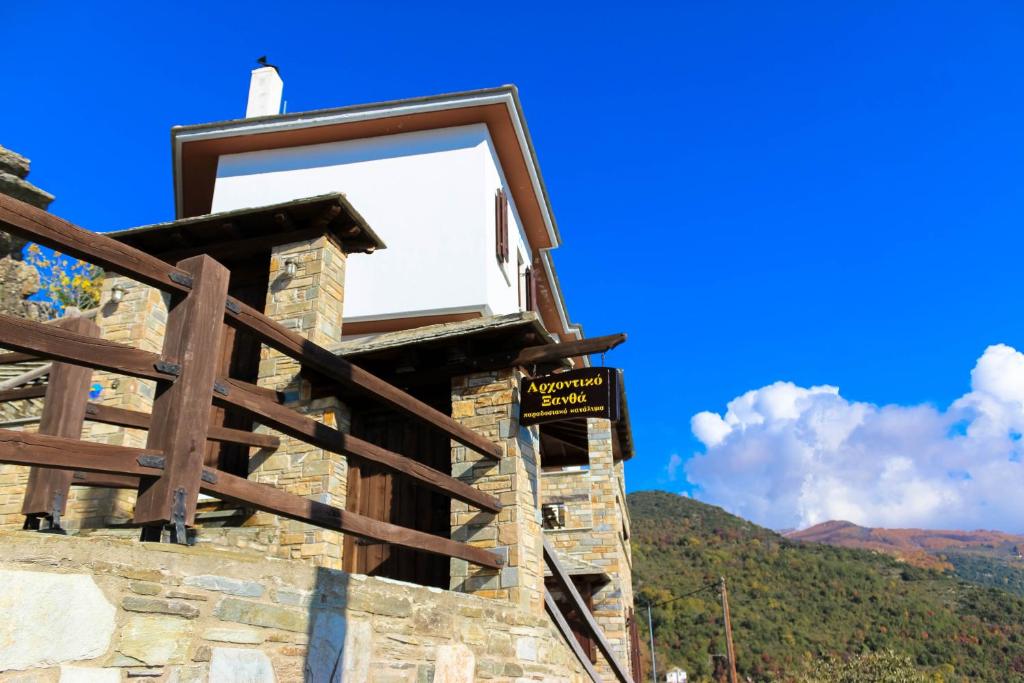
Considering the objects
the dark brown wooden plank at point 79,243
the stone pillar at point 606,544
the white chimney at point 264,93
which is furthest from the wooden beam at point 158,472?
the white chimney at point 264,93

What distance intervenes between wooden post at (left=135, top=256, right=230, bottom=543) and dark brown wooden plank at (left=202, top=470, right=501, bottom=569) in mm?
201

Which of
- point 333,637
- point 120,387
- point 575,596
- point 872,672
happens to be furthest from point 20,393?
point 872,672

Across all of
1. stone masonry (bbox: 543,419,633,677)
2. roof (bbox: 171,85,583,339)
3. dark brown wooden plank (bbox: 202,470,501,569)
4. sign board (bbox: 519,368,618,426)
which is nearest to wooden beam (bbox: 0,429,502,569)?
dark brown wooden plank (bbox: 202,470,501,569)

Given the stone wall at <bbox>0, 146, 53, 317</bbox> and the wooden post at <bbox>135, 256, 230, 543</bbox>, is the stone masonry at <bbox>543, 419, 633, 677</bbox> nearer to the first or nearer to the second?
the wooden post at <bbox>135, 256, 230, 543</bbox>

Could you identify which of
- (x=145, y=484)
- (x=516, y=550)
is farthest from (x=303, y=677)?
(x=516, y=550)

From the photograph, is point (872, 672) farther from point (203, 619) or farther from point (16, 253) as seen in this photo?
point (16, 253)

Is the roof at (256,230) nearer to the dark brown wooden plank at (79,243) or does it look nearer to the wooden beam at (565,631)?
the wooden beam at (565,631)

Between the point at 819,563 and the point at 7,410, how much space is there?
46.8 m

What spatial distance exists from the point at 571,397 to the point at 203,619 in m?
4.37

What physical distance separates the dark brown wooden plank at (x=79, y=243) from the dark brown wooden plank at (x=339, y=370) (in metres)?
0.54

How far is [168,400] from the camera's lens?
154 inches

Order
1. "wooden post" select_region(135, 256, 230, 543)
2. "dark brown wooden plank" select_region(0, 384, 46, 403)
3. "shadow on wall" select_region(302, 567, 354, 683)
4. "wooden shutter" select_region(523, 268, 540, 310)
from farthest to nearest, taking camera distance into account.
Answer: "wooden shutter" select_region(523, 268, 540, 310)
"dark brown wooden plank" select_region(0, 384, 46, 403)
"shadow on wall" select_region(302, 567, 354, 683)
"wooden post" select_region(135, 256, 230, 543)

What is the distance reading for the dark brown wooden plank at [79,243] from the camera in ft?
11.4

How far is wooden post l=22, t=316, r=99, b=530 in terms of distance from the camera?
518 cm
